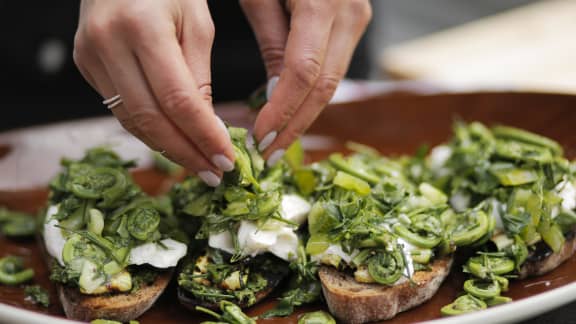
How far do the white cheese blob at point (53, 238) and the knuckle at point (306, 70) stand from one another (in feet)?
2.74

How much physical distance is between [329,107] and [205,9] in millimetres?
1399

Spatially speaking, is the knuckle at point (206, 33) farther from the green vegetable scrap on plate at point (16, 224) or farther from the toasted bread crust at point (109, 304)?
the green vegetable scrap on plate at point (16, 224)

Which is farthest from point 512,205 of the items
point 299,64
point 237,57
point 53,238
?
point 237,57

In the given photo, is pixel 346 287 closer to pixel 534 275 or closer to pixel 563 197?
pixel 534 275

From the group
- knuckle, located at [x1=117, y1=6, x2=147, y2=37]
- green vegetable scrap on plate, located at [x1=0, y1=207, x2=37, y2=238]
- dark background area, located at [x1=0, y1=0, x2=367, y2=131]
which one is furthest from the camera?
dark background area, located at [x1=0, y1=0, x2=367, y2=131]

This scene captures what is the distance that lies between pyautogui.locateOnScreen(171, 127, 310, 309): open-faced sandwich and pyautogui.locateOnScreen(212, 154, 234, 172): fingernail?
0.10 meters

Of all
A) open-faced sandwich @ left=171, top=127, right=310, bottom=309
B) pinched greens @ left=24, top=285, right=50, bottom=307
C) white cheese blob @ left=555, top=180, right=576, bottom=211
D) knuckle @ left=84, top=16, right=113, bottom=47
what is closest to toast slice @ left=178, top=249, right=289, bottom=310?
open-faced sandwich @ left=171, top=127, right=310, bottom=309

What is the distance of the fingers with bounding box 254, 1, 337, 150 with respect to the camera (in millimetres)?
1825

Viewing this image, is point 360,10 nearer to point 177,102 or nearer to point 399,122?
point 177,102

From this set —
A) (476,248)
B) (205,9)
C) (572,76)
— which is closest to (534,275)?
(476,248)

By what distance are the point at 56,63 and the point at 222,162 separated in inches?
78.4

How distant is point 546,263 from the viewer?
1.95 metres

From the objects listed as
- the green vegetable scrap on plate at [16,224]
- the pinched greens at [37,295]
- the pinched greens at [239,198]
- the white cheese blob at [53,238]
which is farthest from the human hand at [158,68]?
the green vegetable scrap on plate at [16,224]

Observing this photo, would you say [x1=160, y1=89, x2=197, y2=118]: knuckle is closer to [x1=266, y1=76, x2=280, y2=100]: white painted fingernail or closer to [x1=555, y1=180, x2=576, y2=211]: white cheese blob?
[x1=266, y1=76, x2=280, y2=100]: white painted fingernail
